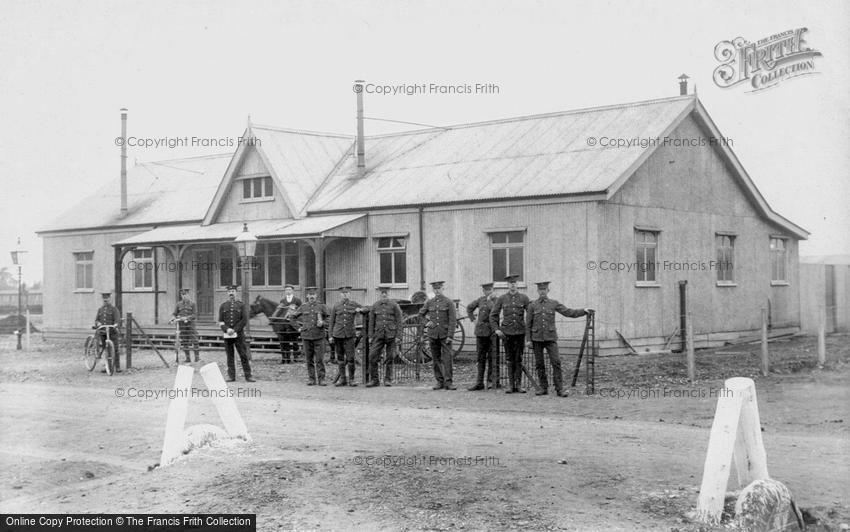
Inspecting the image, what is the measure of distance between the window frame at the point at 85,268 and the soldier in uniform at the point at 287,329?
43.4ft

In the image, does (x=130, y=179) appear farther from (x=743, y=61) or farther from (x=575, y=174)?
(x=743, y=61)

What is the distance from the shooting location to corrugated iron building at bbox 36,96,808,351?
21359 millimetres

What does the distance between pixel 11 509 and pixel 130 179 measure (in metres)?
28.8

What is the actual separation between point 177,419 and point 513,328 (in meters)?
7.24

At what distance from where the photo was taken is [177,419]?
381 inches

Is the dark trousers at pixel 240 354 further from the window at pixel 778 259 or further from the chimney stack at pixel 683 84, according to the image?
the window at pixel 778 259

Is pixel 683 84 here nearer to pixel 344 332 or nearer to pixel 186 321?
pixel 344 332

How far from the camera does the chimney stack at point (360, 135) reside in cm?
2781

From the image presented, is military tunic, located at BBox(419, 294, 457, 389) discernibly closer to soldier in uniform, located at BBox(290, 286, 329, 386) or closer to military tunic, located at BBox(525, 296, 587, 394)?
military tunic, located at BBox(525, 296, 587, 394)

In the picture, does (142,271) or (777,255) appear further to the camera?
(142,271)

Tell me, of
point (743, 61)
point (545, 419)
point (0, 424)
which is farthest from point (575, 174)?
point (0, 424)

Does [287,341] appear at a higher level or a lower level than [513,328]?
lower

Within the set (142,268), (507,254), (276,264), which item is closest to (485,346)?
(507,254)

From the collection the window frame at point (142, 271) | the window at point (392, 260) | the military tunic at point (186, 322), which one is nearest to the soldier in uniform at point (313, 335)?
the military tunic at point (186, 322)
